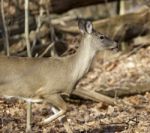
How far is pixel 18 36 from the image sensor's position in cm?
1412

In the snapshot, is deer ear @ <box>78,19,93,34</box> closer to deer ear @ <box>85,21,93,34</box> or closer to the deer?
deer ear @ <box>85,21,93,34</box>

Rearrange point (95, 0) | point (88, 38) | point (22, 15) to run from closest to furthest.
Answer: point (88, 38) → point (22, 15) → point (95, 0)

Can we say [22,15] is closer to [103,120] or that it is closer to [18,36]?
[18,36]

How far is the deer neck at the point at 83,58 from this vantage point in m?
8.93

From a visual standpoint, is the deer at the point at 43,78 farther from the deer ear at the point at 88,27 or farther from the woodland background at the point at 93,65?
the woodland background at the point at 93,65

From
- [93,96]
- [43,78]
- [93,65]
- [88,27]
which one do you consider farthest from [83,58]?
[93,65]

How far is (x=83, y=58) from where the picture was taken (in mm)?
9047

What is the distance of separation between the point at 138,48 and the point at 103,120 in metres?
5.98

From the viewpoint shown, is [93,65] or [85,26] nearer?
[85,26]

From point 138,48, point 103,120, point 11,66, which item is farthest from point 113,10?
point 11,66

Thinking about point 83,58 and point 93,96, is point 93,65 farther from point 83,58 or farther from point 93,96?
point 83,58

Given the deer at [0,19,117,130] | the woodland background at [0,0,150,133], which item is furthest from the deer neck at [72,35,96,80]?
the woodland background at [0,0,150,133]

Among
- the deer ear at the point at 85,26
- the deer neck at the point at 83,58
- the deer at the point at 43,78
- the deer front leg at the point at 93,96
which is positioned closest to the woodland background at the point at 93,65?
the deer front leg at the point at 93,96

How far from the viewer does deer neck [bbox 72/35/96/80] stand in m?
8.93
